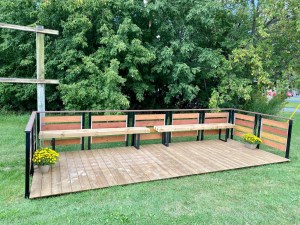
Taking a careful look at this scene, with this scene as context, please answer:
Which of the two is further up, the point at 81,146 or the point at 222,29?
the point at 222,29

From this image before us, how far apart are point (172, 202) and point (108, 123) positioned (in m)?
2.53

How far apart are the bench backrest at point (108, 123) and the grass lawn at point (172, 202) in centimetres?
152

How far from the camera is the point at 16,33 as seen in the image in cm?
779

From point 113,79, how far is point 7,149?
9.04 ft

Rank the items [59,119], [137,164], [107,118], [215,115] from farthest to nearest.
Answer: [215,115]
[107,118]
[59,119]
[137,164]

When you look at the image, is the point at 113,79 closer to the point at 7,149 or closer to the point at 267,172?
the point at 7,149

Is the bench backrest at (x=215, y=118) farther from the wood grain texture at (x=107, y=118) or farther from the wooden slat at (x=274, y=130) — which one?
the wood grain texture at (x=107, y=118)

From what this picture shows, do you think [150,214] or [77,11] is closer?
[150,214]

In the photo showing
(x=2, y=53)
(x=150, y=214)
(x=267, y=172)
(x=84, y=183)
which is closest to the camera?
(x=150, y=214)

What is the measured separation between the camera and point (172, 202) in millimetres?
2771

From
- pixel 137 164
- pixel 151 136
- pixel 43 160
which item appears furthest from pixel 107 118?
pixel 43 160

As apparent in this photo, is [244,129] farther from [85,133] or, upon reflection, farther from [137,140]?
[85,133]

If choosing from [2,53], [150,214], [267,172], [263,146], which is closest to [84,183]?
[150,214]

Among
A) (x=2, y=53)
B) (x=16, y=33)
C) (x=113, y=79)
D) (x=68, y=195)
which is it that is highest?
(x=16, y=33)
